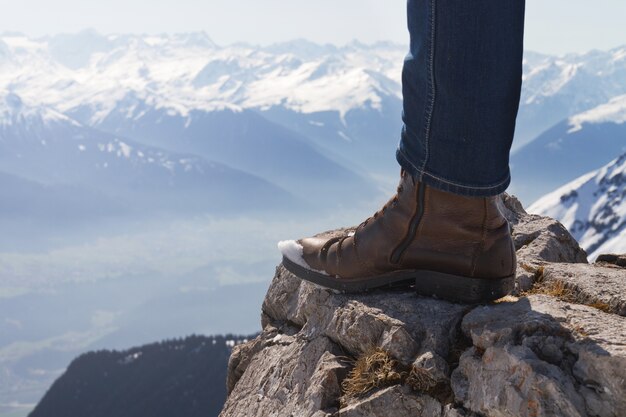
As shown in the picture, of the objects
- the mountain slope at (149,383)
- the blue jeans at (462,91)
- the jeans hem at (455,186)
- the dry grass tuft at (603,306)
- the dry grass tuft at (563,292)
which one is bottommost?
the dry grass tuft at (603,306)

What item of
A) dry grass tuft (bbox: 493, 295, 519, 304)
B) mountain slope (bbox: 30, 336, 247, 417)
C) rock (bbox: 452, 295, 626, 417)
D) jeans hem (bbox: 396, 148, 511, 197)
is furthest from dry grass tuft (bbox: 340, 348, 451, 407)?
mountain slope (bbox: 30, 336, 247, 417)

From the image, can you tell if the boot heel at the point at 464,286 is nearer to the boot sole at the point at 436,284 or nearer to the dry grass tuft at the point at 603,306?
the boot sole at the point at 436,284

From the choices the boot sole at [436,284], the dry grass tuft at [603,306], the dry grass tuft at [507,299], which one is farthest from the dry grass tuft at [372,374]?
the dry grass tuft at [603,306]

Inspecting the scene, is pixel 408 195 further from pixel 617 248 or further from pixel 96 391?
pixel 617 248

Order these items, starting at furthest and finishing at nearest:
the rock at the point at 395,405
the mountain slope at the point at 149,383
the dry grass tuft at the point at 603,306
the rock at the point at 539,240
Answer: the mountain slope at the point at 149,383, the rock at the point at 539,240, the dry grass tuft at the point at 603,306, the rock at the point at 395,405

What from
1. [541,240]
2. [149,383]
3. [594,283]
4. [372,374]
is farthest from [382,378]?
[149,383]

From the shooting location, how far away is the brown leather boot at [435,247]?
398cm

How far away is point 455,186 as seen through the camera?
3725 mm

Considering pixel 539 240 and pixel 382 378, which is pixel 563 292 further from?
pixel 539 240

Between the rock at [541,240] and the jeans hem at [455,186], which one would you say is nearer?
the jeans hem at [455,186]

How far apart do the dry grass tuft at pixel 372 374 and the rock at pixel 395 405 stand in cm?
7

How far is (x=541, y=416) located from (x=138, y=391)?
11366 centimetres

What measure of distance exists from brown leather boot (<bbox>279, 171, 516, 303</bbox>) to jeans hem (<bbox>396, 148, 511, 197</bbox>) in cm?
14

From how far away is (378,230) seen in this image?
14.1 feet
